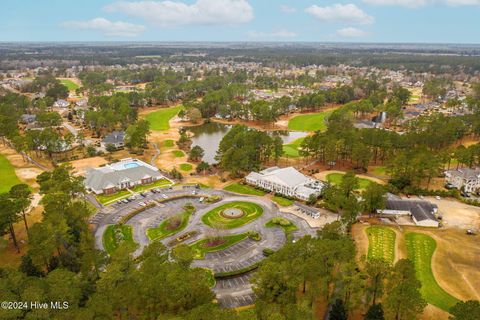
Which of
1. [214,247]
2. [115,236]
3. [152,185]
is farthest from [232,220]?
[152,185]

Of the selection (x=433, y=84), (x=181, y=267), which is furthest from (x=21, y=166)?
(x=433, y=84)

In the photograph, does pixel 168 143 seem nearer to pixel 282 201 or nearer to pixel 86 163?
pixel 86 163

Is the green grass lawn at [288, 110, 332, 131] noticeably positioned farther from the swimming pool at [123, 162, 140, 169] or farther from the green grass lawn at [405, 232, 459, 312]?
the green grass lawn at [405, 232, 459, 312]

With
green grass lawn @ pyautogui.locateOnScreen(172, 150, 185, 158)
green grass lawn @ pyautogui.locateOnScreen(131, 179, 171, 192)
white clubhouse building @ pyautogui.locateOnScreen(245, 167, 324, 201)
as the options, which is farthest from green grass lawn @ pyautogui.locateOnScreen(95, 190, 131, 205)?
green grass lawn @ pyautogui.locateOnScreen(172, 150, 185, 158)

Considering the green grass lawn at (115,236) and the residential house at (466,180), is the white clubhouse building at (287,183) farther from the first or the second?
the green grass lawn at (115,236)

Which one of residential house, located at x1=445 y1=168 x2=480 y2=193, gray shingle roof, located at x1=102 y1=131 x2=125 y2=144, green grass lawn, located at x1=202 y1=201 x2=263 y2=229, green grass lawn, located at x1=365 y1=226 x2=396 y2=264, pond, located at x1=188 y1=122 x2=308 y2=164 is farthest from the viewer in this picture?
pond, located at x1=188 y1=122 x2=308 y2=164

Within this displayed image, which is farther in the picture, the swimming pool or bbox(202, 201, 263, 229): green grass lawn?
the swimming pool
